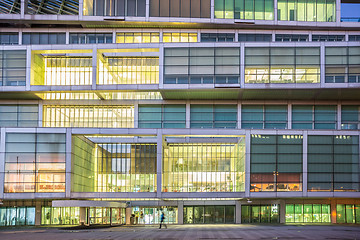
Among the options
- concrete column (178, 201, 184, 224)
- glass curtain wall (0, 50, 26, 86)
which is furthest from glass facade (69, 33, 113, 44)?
concrete column (178, 201, 184, 224)

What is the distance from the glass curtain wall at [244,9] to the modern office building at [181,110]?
0.15 meters

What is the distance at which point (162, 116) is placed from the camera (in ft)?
197

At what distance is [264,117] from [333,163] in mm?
10893

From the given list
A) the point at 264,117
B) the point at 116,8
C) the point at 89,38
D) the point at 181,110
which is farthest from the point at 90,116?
the point at 264,117

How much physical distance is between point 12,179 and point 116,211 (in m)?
12.8

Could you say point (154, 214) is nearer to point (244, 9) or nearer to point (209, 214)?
point (209, 214)

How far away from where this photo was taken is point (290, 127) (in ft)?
193

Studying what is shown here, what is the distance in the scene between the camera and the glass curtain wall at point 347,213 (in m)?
58.1

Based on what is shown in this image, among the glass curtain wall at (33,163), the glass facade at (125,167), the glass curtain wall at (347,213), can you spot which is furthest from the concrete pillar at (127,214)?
the glass curtain wall at (347,213)

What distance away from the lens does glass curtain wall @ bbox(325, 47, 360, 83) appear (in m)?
55.0

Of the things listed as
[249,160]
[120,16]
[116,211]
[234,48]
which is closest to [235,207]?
[249,160]

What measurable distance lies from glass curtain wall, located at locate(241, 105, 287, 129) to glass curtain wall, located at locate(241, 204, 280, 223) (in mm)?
10492

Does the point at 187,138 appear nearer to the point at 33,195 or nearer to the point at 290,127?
the point at 290,127

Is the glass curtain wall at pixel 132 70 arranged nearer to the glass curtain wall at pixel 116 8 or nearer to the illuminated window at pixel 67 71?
the illuminated window at pixel 67 71
